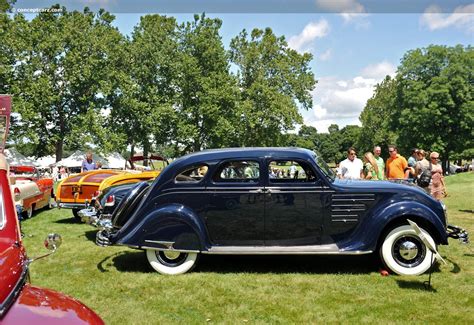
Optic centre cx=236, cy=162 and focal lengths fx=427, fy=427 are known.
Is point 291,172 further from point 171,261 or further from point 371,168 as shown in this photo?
point 371,168

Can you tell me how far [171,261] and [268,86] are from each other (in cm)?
3357

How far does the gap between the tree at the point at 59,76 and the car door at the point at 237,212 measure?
97.3 ft

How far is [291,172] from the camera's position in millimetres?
6184

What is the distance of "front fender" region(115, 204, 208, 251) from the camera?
6.00m

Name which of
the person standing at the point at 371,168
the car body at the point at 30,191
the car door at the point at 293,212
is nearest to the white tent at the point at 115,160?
the car body at the point at 30,191

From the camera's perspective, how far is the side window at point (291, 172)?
20.1 ft

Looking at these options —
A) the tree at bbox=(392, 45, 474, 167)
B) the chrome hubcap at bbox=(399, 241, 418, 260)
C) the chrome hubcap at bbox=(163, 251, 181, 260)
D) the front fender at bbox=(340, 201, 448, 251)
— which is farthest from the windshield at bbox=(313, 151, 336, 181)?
the tree at bbox=(392, 45, 474, 167)

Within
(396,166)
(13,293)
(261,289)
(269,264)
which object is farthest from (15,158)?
(13,293)

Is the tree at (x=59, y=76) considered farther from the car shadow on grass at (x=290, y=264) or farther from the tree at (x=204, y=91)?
the car shadow on grass at (x=290, y=264)

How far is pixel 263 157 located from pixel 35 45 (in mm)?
31994

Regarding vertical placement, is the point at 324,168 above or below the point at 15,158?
above

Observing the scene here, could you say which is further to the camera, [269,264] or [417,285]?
[269,264]

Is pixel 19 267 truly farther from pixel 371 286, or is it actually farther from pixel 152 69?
pixel 152 69

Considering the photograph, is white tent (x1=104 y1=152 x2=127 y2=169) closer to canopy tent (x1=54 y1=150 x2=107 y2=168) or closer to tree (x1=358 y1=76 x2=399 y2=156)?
canopy tent (x1=54 y1=150 x2=107 y2=168)
